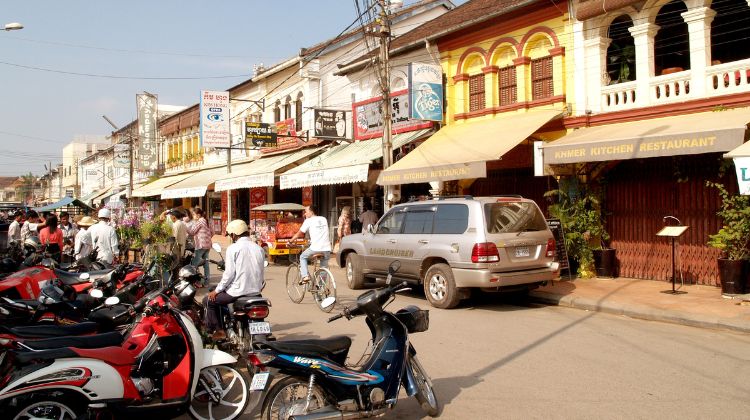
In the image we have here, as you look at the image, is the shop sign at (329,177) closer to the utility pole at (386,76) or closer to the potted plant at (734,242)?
the utility pole at (386,76)

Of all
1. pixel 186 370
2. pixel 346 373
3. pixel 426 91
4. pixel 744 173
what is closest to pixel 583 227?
pixel 744 173

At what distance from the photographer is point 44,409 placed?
3.86 m

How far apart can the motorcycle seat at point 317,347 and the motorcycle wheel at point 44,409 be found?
135cm

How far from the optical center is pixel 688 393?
Result: 5.38 meters

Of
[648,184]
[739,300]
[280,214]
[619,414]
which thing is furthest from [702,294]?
[280,214]

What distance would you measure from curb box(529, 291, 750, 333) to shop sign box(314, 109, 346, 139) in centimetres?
1133

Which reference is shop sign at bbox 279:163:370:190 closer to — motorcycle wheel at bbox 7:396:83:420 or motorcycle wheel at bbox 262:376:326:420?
motorcycle wheel at bbox 262:376:326:420

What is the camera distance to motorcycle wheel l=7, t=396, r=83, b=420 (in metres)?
3.76

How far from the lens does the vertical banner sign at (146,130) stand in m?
34.5

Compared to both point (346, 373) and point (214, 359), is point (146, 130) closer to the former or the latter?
point (214, 359)

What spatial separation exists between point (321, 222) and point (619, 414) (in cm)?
666

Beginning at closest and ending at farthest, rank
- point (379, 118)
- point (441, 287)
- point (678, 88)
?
point (441, 287) < point (678, 88) < point (379, 118)

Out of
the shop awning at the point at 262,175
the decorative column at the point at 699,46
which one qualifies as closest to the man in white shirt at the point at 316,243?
the decorative column at the point at 699,46

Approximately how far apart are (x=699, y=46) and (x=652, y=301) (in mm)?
5323
